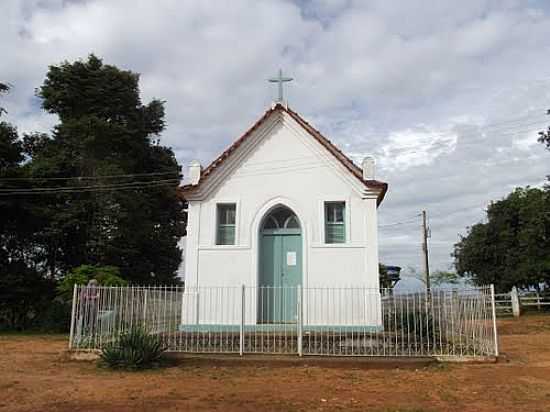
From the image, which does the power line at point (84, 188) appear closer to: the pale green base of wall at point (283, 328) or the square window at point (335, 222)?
the pale green base of wall at point (283, 328)

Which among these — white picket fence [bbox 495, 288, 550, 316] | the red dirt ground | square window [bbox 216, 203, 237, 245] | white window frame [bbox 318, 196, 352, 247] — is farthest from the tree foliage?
white picket fence [bbox 495, 288, 550, 316]

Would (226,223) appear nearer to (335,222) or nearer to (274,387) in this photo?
(335,222)

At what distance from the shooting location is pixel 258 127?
15523 millimetres

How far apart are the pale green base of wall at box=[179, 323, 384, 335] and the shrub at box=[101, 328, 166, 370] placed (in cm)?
306

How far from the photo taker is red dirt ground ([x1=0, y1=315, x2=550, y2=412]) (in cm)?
785

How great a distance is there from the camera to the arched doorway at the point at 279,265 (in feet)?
48.6

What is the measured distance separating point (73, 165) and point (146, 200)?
486cm

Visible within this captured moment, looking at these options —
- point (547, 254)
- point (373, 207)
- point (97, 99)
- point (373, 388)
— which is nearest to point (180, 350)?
point (373, 388)

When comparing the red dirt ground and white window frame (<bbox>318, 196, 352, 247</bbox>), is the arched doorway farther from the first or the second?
the red dirt ground

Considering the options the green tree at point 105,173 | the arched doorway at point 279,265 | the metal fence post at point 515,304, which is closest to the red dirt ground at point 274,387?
the arched doorway at point 279,265

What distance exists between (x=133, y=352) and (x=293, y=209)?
6.10 m

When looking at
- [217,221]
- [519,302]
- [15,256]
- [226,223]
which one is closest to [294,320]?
[226,223]

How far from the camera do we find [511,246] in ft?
123

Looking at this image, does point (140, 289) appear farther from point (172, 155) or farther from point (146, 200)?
point (172, 155)
